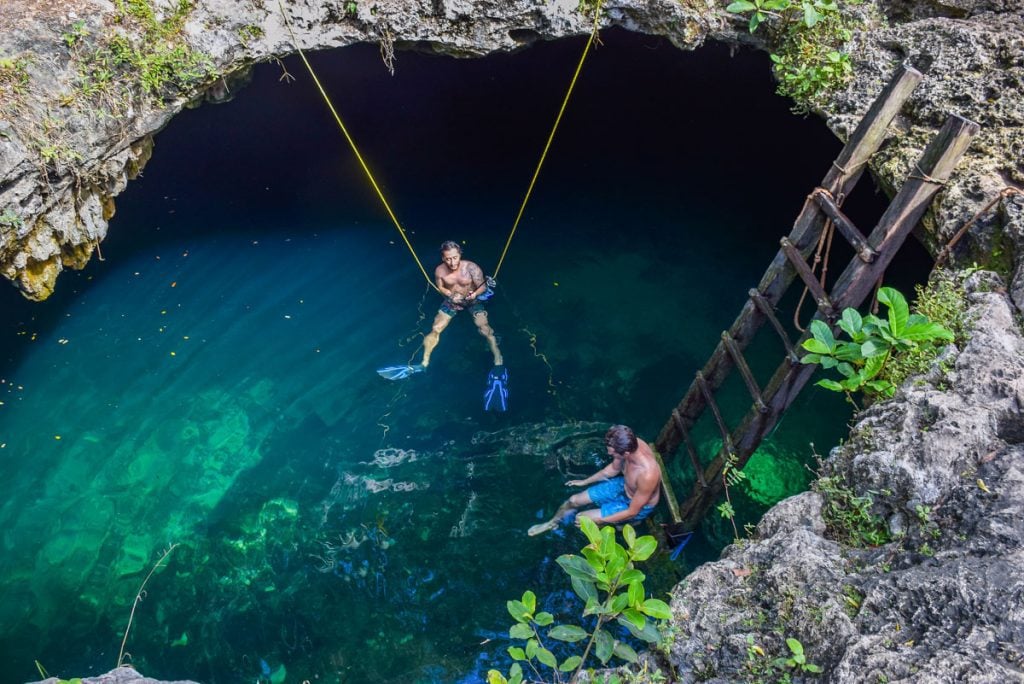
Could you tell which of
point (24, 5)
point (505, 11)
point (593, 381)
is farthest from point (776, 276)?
point (24, 5)

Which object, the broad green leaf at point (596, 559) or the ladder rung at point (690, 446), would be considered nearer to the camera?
the broad green leaf at point (596, 559)

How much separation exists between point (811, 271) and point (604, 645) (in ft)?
10.2

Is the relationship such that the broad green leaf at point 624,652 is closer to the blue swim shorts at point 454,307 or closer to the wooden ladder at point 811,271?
the wooden ladder at point 811,271

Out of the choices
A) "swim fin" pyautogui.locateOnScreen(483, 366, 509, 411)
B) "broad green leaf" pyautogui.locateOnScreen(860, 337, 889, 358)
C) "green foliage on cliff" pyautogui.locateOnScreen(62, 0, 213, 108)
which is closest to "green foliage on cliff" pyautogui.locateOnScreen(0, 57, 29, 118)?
"green foliage on cliff" pyautogui.locateOnScreen(62, 0, 213, 108)

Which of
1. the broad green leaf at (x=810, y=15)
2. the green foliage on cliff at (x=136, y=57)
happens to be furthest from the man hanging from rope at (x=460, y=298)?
the broad green leaf at (x=810, y=15)

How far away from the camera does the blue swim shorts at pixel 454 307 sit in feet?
24.9

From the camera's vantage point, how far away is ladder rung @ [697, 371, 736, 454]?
17.4 ft

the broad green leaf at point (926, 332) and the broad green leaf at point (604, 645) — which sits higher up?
the broad green leaf at point (926, 332)

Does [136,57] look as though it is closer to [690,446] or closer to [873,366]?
[690,446]

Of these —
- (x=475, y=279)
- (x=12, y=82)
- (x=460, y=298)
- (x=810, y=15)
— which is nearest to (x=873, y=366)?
(x=810, y=15)

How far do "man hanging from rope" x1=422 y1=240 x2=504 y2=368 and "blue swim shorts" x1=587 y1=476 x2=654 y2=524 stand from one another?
2107 millimetres

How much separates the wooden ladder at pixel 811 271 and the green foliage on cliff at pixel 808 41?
36.9 inches

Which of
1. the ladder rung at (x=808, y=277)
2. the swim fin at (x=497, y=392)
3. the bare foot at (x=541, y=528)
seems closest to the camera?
the ladder rung at (x=808, y=277)

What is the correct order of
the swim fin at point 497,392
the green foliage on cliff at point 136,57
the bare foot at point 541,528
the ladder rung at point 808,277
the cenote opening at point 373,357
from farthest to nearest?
the swim fin at point 497,392
the bare foot at point 541,528
the cenote opening at point 373,357
the green foliage on cliff at point 136,57
the ladder rung at point 808,277
